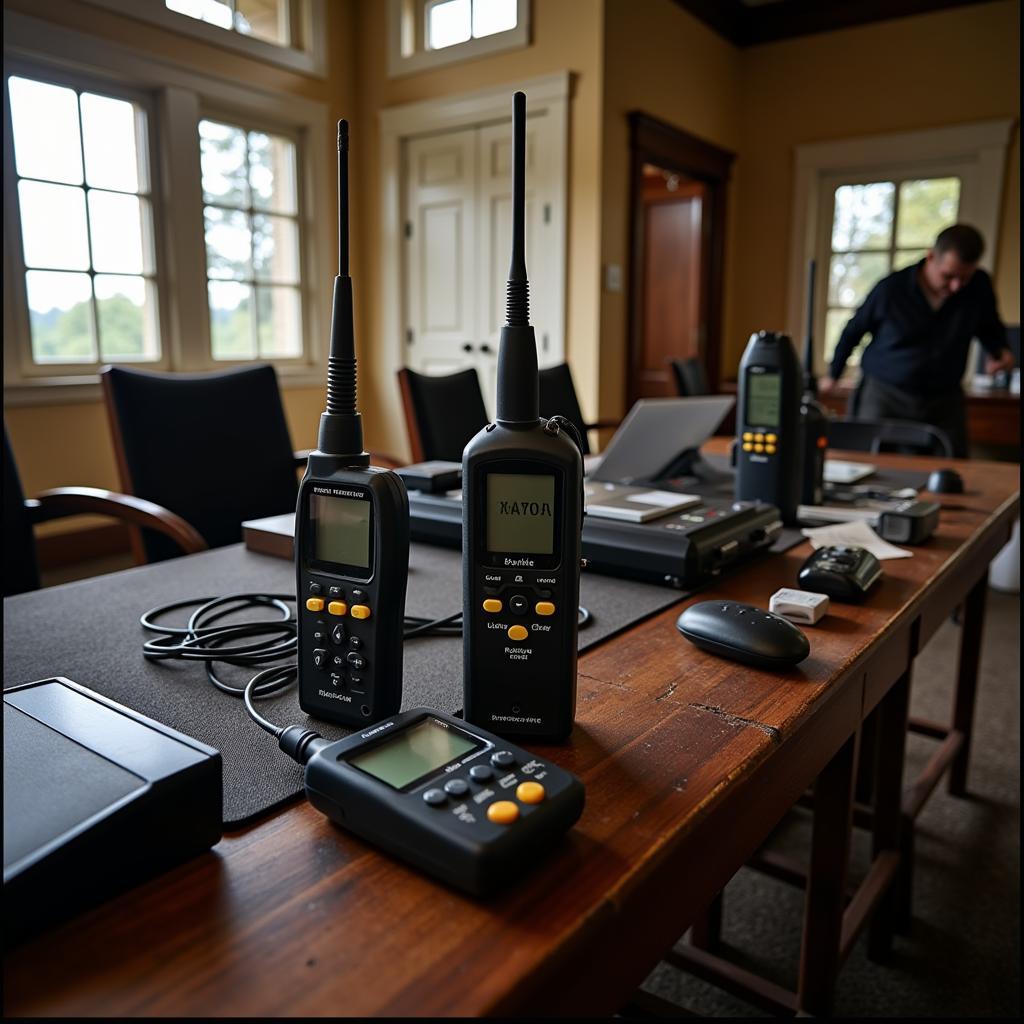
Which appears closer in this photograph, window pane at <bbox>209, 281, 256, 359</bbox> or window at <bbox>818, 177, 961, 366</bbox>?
window pane at <bbox>209, 281, 256, 359</bbox>

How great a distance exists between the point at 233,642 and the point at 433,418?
4.51 ft

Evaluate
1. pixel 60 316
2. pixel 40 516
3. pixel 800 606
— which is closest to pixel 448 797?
pixel 800 606

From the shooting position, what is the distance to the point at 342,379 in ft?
2.03

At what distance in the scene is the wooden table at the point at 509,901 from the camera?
0.40m

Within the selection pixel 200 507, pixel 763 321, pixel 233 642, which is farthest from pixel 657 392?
pixel 233 642

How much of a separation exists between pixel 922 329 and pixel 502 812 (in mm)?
3354

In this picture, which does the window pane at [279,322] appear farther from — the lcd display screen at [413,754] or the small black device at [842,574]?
the lcd display screen at [413,754]

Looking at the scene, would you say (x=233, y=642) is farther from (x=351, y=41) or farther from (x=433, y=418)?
(x=351, y=41)

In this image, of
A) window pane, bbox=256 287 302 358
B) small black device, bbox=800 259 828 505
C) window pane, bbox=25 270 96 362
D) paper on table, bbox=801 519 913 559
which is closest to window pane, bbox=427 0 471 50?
window pane, bbox=256 287 302 358

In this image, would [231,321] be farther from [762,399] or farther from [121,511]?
[762,399]

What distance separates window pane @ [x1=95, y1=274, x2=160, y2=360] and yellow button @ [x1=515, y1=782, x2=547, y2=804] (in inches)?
146

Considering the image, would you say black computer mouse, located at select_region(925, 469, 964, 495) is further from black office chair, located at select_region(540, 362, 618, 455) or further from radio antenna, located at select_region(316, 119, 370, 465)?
radio antenna, located at select_region(316, 119, 370, 465)

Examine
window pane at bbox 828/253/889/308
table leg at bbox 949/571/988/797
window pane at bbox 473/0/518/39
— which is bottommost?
table leg at bbox 949/571/988/797

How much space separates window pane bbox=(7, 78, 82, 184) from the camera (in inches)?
129
